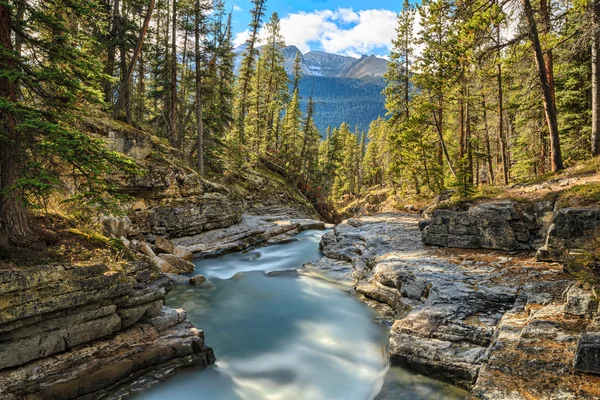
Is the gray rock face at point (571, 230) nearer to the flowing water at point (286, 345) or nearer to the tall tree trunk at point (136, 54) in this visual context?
the flowing water at point (286, 345)

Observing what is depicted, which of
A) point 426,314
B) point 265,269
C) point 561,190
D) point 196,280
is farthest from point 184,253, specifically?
point 561,190

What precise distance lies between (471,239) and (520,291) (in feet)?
16.4

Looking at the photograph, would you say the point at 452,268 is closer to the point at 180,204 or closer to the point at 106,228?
the point at 106,228

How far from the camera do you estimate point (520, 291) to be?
748 centimetres

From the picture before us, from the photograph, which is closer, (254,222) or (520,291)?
(520,291)

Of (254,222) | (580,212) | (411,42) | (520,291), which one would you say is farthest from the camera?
(411,42)

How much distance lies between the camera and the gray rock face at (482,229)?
11023mm

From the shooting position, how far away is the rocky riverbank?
4.39m

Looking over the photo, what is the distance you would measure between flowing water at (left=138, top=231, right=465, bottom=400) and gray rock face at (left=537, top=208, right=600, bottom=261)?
17.0ft

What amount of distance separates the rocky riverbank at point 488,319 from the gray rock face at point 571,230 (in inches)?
21.0

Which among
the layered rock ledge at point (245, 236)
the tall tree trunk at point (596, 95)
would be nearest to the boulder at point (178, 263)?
the layered rock ledge at point (245, 236)

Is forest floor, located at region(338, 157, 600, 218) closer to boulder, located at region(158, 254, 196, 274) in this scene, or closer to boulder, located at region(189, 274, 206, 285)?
boulder, located at region(189, 274, 206, 285)

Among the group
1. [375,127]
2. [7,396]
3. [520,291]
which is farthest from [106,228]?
[375,127]

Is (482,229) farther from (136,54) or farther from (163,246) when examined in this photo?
(136,54)
